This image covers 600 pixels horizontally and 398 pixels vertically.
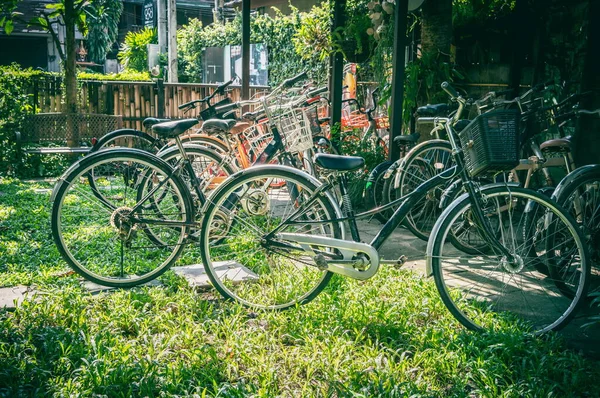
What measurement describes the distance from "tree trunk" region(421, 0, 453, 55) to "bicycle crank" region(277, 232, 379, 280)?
3.65 metres

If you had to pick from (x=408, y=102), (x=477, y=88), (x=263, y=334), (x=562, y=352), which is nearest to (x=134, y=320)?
(x=263, y=334)

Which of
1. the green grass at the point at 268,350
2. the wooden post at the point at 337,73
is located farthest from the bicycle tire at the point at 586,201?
the wooden post at the point at 337,73

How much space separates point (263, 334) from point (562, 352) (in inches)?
65.8

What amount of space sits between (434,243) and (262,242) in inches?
43.7

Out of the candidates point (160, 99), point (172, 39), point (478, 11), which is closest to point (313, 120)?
point (478, 11)

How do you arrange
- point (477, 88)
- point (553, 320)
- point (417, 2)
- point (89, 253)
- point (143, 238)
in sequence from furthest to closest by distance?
point (477, 88), point (417, 2), point (143, 238), point (89, 253), point (553, 320)

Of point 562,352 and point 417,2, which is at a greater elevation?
point 417,2

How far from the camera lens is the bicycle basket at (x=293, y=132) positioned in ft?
17.9

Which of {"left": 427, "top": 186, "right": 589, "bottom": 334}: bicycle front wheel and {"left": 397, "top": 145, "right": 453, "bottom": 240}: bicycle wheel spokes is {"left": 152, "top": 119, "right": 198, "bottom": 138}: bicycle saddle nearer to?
{"left": 427, "top": 186, "right": 589, "bottom": 334}: bicycle front wheel

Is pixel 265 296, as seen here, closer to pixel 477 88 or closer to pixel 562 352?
pixel 562 352

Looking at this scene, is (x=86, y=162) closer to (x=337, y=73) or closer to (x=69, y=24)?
(x=337, y=73)

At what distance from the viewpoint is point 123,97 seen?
38.7 ft

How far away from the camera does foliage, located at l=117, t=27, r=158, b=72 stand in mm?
28266

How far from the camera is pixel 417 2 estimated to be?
640 cm
